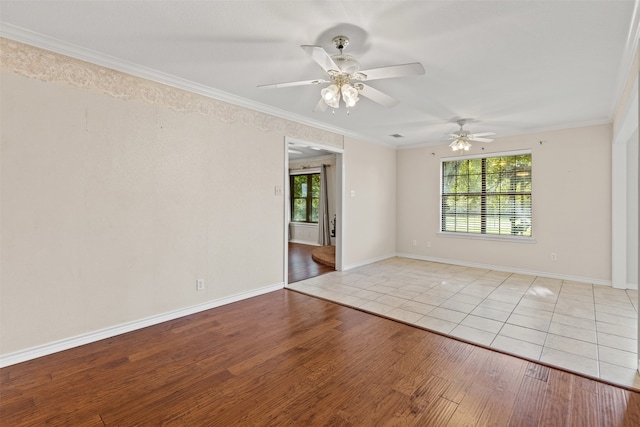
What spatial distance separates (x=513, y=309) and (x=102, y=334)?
173 inches

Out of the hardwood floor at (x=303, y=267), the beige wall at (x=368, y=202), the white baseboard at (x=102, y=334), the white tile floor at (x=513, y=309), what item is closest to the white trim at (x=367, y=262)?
the beige wall at (x=368, y=202)

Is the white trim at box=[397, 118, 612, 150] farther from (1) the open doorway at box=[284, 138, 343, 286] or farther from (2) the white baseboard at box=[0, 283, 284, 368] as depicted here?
(2) the white baseboard at box=[0, 283, 284, 368]

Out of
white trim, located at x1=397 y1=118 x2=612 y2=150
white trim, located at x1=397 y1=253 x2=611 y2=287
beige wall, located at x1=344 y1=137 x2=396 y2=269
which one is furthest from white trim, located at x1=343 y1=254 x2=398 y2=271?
white trim, located at x1=397 y1=118 x2=612 y2=150

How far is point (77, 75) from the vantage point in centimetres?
262

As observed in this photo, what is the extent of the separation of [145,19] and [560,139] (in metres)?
5.94

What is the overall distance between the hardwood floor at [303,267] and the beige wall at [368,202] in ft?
1.87

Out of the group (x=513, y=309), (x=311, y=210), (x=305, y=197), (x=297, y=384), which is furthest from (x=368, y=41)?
(x=305, y=197)

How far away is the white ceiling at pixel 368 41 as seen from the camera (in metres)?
1.99

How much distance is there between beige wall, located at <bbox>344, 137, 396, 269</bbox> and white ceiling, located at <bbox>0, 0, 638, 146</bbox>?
2171 mm

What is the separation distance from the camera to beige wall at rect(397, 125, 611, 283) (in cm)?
462

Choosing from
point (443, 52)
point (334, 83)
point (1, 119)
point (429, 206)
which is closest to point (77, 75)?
point (1, 119)

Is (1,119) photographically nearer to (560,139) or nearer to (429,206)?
(429,206)

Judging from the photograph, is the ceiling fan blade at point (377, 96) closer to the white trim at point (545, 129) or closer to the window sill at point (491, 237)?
the white trim at point (545, 129)

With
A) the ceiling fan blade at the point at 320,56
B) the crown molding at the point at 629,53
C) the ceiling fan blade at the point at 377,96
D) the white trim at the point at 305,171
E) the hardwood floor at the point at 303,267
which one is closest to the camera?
the ceiling fan blade at the point at 320,56
